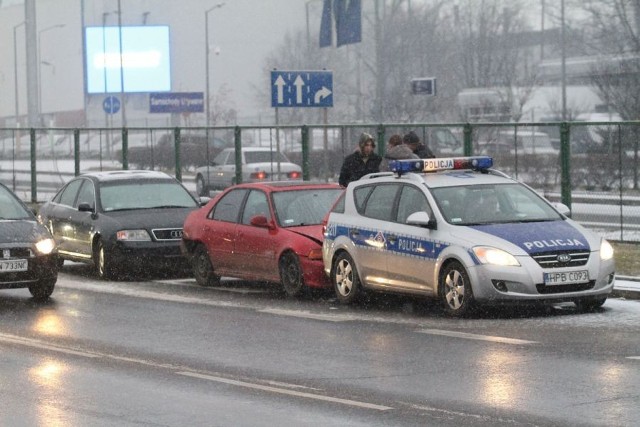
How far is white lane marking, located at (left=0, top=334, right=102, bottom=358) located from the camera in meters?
12.4

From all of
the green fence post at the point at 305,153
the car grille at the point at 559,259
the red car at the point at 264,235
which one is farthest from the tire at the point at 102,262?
the green fence post at the point at 305,153

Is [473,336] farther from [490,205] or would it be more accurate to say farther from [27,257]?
[27,257]

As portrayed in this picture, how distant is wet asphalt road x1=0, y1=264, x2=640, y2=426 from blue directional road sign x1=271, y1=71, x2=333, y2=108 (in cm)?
735

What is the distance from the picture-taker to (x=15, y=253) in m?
16.5

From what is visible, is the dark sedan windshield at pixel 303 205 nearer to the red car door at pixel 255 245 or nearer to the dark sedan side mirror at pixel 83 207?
the red car door at pixel 255 245

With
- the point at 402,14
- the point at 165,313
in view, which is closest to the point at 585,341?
the point at 165,313

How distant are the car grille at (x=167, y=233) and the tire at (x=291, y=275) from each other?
3.00 m

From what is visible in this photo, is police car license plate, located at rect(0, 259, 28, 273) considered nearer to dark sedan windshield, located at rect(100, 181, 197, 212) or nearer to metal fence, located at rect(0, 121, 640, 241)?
dark sedan windshield, located at rect(100, 181, 197, 212)

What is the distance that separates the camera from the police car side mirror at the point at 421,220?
14.9m

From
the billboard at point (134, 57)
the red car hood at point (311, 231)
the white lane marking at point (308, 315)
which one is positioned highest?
the billboard at point (134, 57)

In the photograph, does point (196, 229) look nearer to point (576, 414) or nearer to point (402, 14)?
point (576, 414)

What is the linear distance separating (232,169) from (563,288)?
57.7 feet

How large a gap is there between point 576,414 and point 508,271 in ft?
17.2

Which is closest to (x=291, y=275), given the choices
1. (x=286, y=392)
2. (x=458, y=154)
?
(x=286, y=392)
